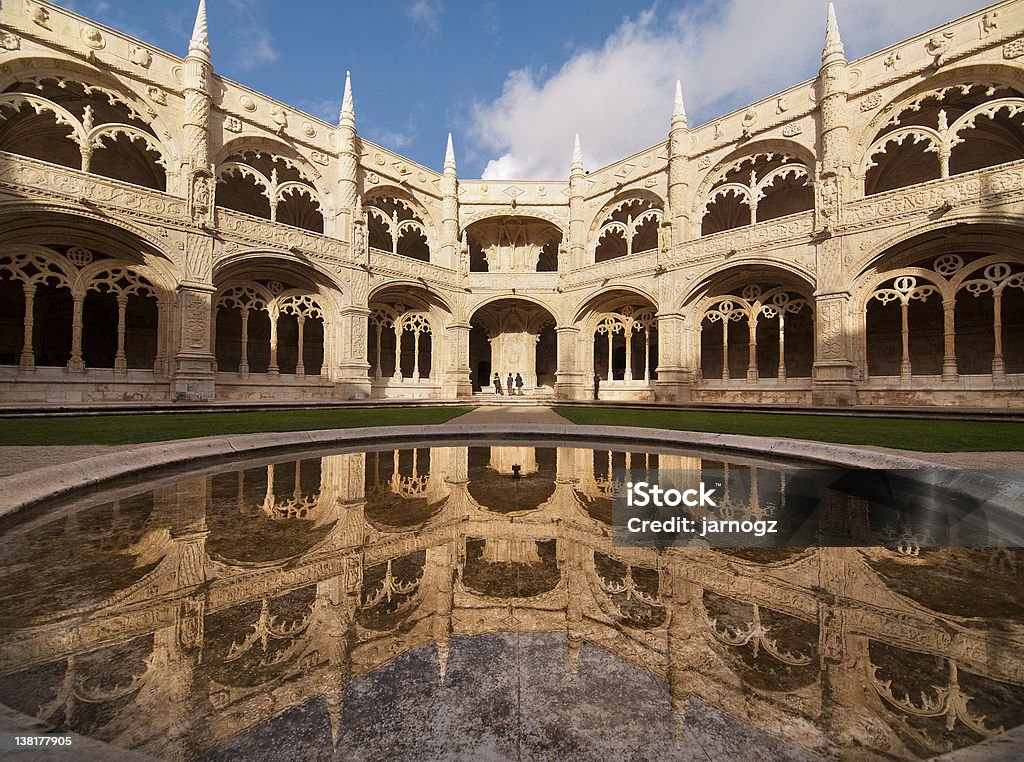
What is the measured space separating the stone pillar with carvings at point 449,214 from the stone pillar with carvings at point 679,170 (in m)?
9.68

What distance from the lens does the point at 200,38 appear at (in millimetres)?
14055

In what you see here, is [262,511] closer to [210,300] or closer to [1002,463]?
[1002,463]

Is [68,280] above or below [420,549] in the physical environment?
above

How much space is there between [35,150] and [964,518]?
79.2ft

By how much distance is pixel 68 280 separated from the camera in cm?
1270

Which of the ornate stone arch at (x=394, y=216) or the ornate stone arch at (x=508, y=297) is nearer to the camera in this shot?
the ornate stone arch at (x=394, y=216)

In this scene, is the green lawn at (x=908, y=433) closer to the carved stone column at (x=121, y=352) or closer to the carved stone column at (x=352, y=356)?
the carved stone column at (x=352, y=356)

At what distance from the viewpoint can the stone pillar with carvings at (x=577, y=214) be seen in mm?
20812

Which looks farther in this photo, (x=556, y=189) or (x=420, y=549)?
(x=556, y=189)

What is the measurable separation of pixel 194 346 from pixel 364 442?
33.3ft

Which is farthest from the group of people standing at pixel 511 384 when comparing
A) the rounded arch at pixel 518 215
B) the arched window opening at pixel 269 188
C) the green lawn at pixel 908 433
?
the green lawn at pixel 908 433

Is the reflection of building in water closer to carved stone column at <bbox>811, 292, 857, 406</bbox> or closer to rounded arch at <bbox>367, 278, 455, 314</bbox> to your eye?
carved stone column at <bbox>811, 292, 857, 406</bbox>

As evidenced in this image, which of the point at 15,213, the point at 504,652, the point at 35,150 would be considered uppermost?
the point at 35,150

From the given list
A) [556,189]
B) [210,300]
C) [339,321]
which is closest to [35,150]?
[210,300]
